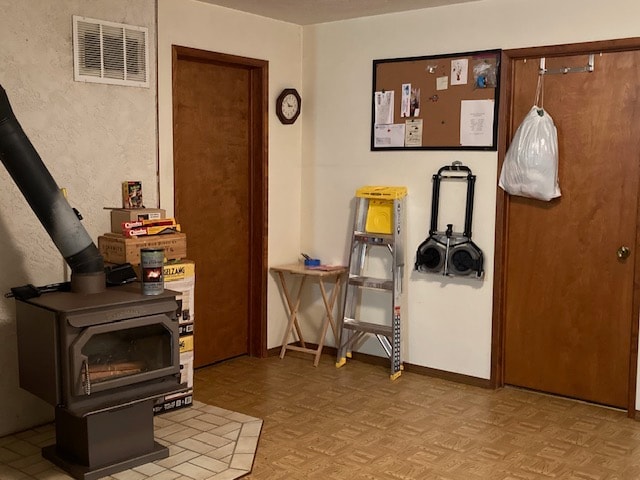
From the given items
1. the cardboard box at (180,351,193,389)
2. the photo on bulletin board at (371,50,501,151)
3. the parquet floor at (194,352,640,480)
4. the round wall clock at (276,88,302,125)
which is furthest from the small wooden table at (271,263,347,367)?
the cardboard box at (180,351,193,389)

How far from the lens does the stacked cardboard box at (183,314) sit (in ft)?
12.5

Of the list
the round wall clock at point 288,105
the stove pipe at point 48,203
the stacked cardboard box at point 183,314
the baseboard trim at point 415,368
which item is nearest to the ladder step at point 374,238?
the baseboard trim at point 415,368

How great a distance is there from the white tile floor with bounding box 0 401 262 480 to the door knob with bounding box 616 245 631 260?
2.16 m

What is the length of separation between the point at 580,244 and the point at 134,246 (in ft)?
8.08

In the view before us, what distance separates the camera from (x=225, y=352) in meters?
4.96

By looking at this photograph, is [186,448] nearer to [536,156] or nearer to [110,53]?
[110,53]

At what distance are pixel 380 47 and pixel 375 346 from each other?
2.00 m

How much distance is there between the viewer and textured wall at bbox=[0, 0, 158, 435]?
11.6 feet

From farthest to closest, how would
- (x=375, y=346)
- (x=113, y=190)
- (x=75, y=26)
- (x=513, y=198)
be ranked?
(x=375, y=346) → (x=513, y=198) → (x=113, y=190) → (x=75, y=26)

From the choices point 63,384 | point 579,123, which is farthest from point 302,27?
point 63,384

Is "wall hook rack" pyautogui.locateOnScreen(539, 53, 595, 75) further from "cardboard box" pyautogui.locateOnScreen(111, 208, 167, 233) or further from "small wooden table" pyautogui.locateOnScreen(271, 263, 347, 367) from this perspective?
"cardboard box" pyautogui.locateOnScreen(111, 208, 167, 233)

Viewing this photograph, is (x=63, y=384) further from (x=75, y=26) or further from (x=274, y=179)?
(x=274, y=179)

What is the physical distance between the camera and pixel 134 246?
3.69 meters

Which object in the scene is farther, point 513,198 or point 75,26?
point 513,198
